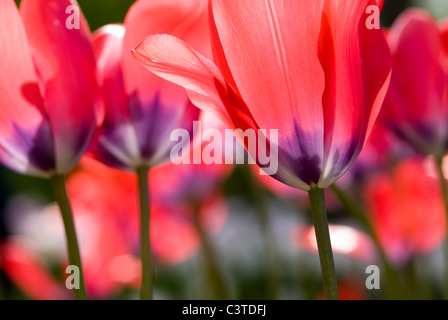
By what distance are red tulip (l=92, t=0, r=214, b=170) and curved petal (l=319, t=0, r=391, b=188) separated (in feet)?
0.24

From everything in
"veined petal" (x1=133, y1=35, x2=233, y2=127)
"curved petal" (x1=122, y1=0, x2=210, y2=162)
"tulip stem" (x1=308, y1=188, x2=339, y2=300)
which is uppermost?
"curved petal" (x1=122, y1=0, x2=210, y2=162)

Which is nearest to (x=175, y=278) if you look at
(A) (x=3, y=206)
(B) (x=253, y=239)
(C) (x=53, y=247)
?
(B) (x=253, y=239)

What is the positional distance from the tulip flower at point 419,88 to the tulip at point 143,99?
11 cm

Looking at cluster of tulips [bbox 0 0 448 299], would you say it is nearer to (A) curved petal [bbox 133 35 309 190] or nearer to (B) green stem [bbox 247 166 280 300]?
(A) curved petal [bbox 133 35 309 190]

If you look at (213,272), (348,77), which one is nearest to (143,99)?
(348,77)

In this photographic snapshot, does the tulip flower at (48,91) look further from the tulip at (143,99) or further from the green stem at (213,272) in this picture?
the green stem at (213,272)

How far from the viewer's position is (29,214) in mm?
1375

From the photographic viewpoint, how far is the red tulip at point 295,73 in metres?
0.25

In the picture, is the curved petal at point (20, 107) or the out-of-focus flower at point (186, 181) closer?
the curved petal at point (20, 107)

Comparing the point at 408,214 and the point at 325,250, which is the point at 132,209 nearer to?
the point at 408,214

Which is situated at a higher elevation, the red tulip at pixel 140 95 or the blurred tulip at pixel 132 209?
the blurred tulip at pixel 132 209

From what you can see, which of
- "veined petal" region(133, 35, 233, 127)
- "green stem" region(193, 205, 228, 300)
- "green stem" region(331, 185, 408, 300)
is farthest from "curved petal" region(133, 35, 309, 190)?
"green stem" region(193, 205, 228, 300)

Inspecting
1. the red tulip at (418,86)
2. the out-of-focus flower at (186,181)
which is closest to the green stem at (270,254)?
the out-of-focus flower at (186,181)

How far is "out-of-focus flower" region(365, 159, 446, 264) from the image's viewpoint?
1.69ft
